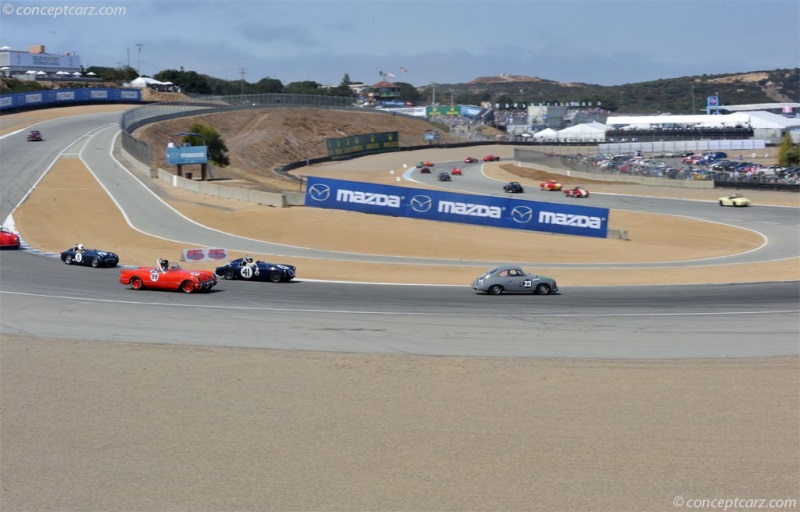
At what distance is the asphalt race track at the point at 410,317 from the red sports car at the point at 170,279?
0.44 metres

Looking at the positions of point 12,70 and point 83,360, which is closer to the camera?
point 83,360

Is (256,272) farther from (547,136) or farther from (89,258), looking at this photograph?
(547,136)

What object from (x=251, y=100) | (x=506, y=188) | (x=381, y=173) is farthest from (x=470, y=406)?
(x=251, y=100)

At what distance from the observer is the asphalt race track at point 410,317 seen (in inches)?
755

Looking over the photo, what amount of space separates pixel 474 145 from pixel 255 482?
11925cm

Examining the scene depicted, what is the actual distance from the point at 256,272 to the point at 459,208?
19.9m

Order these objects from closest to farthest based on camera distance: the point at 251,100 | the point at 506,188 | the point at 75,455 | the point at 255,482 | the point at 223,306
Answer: the point at 255,482 < the point at 75,455 < the point at 223,306 < the point at 506,188 < the point at 251,100

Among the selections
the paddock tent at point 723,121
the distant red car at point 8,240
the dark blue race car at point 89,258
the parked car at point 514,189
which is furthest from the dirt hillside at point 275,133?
the paddock tent at point 723,121

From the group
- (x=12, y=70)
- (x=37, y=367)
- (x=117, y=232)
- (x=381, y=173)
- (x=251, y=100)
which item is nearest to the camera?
(x=37, y=367)

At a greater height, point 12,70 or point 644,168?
point 12,70

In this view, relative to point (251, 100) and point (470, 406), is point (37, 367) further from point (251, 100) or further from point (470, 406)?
point (251, 100)

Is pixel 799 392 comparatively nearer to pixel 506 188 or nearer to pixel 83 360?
pixel 83 360

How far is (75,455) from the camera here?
1309 centimetres

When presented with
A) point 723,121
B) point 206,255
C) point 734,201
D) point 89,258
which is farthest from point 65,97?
point 723,121
